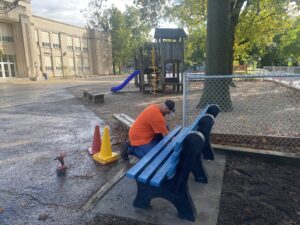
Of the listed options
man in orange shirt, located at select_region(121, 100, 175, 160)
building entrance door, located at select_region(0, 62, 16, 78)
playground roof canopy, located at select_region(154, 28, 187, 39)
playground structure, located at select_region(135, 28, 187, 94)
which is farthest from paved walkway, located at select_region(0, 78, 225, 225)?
building entrance door, located at select_region(0, 62, 16, 78)

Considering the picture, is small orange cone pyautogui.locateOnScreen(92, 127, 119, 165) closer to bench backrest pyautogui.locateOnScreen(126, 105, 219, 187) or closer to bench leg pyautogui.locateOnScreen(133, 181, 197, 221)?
bench backrest pyautogui.locateOnScreen(126, 105, 219, 187)

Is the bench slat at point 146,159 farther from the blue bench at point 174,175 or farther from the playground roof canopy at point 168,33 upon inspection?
the playground roof canopy at point 168,33

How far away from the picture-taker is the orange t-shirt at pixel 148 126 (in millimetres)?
3803

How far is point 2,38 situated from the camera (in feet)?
117

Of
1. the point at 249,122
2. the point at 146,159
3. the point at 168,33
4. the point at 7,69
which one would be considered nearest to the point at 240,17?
the point at 168,33

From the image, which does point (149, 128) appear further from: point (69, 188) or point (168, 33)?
point (168, 33)

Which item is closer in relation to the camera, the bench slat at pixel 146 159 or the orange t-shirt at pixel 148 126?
the bench slat at pixel 146 159

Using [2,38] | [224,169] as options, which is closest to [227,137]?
[224,169]

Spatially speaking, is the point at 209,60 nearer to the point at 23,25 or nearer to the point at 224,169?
the point at 224,169

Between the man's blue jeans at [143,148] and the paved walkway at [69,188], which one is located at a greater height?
the man's blue jeans at [143,148]

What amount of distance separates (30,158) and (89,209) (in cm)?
237

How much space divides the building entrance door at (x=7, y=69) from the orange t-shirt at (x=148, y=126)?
37406 mm

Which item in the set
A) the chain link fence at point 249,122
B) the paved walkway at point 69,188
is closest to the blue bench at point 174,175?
the paved walkway at point 69,188

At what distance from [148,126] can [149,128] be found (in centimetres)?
5
